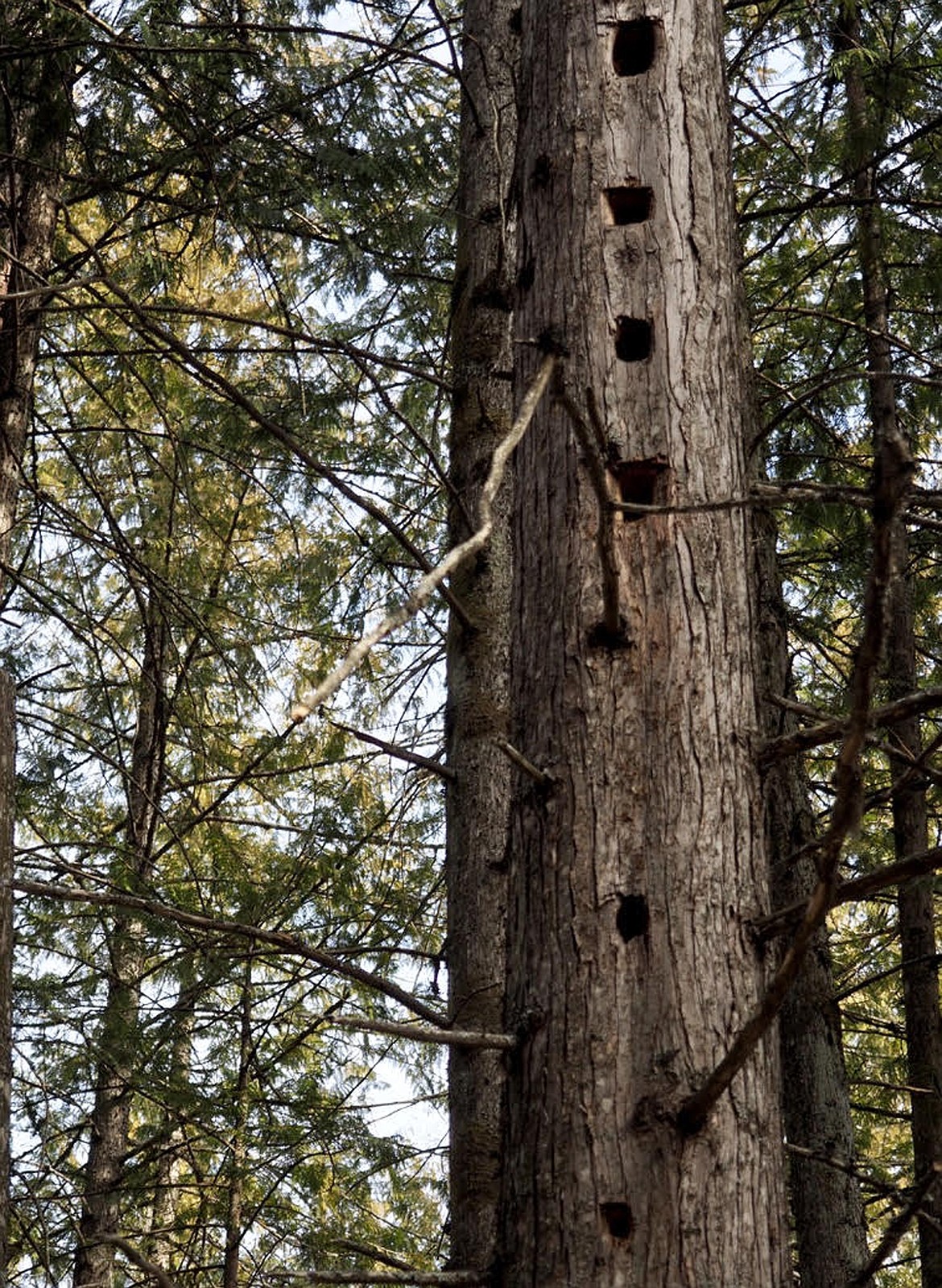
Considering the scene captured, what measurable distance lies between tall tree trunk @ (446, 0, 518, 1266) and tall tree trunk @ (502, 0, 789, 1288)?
1.28 m

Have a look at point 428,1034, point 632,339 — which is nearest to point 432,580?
point 428,1034

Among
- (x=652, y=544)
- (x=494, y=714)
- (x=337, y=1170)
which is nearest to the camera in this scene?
(x=652, y=544)

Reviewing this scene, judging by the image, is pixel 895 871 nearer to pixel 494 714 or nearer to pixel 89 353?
pixel 494 714

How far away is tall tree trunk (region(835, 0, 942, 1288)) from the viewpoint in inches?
265

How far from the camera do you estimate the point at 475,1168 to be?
4516mm

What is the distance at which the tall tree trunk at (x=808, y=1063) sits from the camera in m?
6.04

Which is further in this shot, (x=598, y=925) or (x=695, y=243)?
(x=695, y=243)

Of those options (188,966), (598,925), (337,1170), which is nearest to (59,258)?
(188,966)

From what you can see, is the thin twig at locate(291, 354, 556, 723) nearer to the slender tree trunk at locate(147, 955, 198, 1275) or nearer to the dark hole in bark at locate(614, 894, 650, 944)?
the dark hole in bark at locate(614, 894, 650, 944)

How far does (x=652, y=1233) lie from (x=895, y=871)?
25.0 inches

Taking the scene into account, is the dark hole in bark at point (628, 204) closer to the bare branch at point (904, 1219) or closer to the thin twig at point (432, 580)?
the thin twig at point (432, 580)

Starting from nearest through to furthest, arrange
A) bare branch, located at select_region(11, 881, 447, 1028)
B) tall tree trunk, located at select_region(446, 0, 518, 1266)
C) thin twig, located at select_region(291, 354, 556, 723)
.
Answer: thin twig, located at select_region(291, 354, 556, 723)
bare branch, located at select_region(11, 881, 447, 1028)
tall tree trunk, located at select_region(446, 0, 518, 1266)

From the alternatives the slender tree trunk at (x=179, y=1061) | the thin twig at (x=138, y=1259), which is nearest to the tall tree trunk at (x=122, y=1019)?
the slender tree trunk at (x=179, y=1061)

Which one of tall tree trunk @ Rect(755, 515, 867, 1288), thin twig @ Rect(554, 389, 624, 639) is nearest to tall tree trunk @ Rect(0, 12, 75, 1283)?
tall tree trunk @ Rect(755, 515, 867, 1288)
